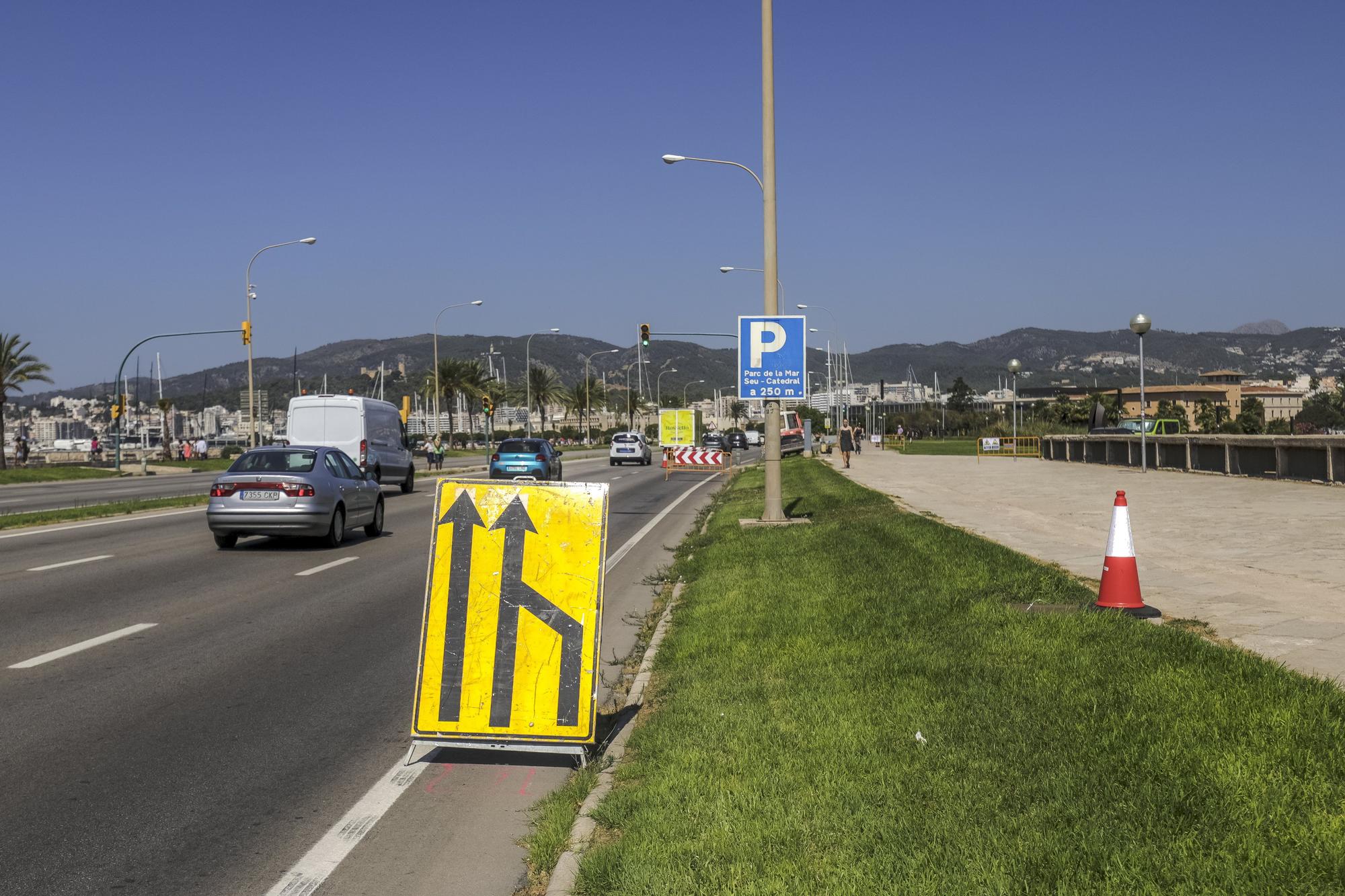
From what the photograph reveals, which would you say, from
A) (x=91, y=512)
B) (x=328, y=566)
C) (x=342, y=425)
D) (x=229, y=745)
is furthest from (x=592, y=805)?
(x=342, y=425)

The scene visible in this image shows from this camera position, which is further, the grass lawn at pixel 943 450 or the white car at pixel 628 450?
the grass lawn at pixel 943 450

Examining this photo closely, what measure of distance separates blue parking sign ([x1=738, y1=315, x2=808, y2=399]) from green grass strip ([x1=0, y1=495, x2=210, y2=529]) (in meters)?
13.4

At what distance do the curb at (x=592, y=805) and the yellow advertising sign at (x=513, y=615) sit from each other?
1.06ft

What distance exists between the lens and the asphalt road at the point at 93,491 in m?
28.6

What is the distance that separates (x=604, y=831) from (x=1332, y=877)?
8.59 ft

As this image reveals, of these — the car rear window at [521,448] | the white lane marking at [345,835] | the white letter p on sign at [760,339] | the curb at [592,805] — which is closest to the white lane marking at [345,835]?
the white lane marking at [345,835]

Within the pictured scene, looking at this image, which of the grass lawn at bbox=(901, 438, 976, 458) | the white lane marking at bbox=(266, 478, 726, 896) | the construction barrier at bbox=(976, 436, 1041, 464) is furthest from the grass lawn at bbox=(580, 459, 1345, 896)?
the construction barrier at bbox=(976, 436, 1041, 464)

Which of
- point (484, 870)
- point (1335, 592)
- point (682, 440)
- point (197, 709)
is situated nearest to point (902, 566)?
point (1335, 592)

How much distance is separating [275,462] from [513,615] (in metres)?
12.3

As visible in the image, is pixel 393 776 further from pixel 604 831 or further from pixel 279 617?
pixel 279 617

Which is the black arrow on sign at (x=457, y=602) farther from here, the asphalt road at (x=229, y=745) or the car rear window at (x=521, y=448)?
the car rear window at (x=521, y=448)

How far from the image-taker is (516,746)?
6055 millimetres

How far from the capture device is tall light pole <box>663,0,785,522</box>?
1709 cm

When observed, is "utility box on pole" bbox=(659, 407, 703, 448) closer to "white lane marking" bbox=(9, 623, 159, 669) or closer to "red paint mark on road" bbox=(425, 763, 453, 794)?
"white lane marking" bbox=(9, 623, 159, 669)
